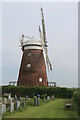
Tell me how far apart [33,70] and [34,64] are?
883 millimetres

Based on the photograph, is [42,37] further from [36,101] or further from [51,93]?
[36,101]

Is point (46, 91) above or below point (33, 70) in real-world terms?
below

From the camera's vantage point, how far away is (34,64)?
109 feet

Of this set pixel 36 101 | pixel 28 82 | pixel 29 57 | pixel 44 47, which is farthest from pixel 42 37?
pixel 36 101

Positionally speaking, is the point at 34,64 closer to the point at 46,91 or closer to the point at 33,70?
the point at 33,70

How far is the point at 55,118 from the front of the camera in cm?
1243

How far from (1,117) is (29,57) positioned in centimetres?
2073

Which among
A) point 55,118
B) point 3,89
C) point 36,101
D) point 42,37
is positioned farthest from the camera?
point 42,37

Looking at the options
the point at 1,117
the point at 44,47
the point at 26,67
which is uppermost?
the point at 44,47

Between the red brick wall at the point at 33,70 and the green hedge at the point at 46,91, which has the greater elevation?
the red brick wall at the point at 33,70

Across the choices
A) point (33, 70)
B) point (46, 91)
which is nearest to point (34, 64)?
point (33, 70)

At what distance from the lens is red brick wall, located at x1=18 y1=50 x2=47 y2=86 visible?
3228cm

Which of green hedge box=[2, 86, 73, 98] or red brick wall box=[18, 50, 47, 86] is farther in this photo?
red brick wall box=[18, 50, 47, 86]

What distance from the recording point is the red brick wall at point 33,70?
32.3 metres
